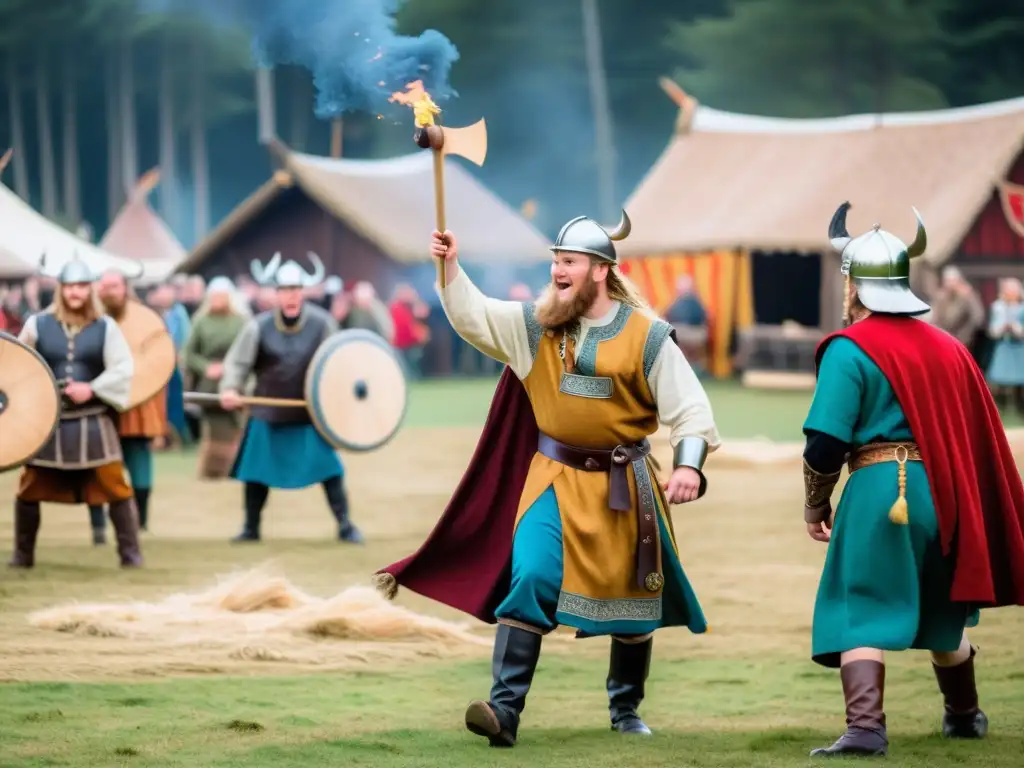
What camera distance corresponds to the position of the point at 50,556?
955cm

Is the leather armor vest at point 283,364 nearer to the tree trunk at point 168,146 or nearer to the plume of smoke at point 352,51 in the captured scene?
the plume of smoke at point 352,51

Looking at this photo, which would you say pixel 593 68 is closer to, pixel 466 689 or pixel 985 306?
pixel 985 306

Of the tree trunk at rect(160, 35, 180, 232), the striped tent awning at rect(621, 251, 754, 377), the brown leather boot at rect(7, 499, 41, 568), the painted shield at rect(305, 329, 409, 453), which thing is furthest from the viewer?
the tree trunk at rect(160, 35, 180, 232)

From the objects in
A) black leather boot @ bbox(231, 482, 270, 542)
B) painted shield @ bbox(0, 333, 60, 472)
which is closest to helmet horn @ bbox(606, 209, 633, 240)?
painted shield @ bbox(0, 333, 60, 472)

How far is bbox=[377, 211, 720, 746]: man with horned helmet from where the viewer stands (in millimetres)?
5324

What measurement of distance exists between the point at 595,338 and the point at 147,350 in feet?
15.8

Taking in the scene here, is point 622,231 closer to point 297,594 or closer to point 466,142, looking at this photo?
point 466,142

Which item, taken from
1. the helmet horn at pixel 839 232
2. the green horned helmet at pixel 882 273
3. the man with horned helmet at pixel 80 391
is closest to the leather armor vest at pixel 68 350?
the man with horned helmet at pixel 80 391

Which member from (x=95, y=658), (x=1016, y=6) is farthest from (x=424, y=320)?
(x=95, y=658)

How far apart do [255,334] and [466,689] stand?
14.2 feet

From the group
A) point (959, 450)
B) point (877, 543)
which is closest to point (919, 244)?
point (959, 450)

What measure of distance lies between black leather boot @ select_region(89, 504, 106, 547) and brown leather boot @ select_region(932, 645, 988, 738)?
586cm

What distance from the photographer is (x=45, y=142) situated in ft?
165

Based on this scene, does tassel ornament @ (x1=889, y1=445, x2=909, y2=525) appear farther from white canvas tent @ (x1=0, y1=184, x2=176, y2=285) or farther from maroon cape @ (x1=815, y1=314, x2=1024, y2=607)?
white canvas tent @ (x1=0, y1=184, x2=176, y2=285)
